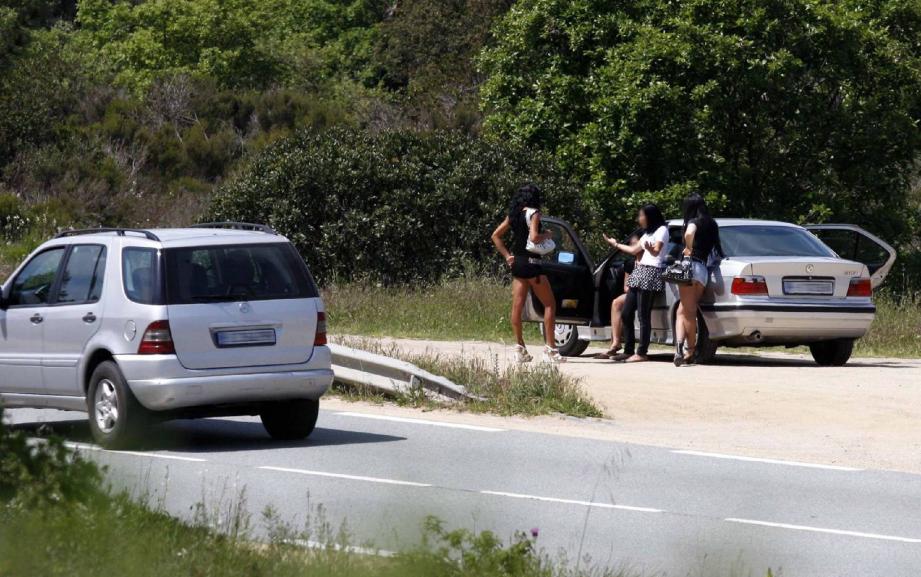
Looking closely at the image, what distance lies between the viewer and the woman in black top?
681 inches

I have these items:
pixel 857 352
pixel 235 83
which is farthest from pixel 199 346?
pixel 235 83

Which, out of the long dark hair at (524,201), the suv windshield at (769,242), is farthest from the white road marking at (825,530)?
the suv windshield at (769,242)

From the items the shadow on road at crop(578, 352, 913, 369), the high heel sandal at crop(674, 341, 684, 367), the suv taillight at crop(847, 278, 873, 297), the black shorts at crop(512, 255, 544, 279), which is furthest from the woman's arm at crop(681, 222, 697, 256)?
the suv taillight at crop(847, 278, 873, 297)

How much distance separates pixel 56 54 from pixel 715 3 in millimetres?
27447

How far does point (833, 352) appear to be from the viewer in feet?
60.2

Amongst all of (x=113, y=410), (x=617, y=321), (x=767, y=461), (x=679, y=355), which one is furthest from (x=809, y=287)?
(x=113, y=410)

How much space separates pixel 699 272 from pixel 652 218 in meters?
0.95

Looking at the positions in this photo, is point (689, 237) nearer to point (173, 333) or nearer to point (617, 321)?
point (617, 321)

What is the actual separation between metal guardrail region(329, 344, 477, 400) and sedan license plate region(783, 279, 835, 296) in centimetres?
451

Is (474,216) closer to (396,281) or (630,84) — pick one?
(396,281)

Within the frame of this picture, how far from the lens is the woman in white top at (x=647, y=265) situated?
17.9 meters

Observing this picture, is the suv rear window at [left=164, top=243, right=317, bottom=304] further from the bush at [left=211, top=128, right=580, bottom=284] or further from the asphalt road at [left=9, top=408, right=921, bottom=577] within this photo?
the bush at [left=211, top=128, right=580, bottom=284]

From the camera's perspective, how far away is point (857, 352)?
20969 mm

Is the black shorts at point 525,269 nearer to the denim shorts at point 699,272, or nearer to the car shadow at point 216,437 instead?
the denim shorts at point 699,272
